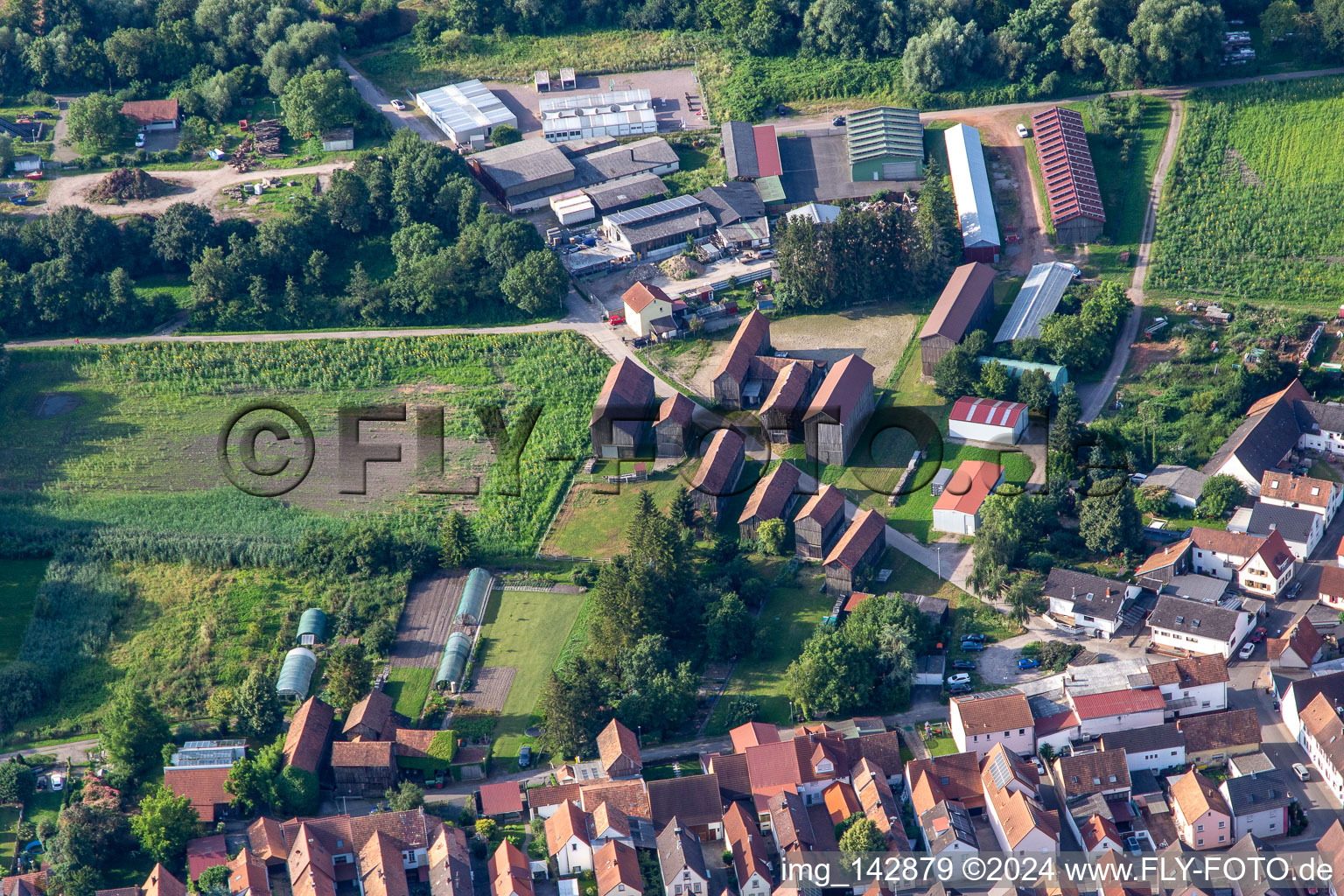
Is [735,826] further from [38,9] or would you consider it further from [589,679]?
[38,9]

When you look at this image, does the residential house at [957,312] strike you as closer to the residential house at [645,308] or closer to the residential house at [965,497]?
the residential house at [965,497]

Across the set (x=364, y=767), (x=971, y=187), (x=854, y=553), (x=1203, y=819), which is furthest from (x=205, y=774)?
(x=971, y=187)

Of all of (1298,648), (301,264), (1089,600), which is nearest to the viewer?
(1298,648)

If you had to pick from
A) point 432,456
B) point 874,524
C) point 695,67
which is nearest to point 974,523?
point 874,524

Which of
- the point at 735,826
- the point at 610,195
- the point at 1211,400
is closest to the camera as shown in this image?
the point at 735,826

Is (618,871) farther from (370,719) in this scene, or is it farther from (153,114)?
(153,114)
